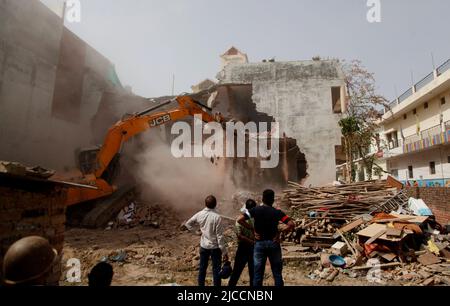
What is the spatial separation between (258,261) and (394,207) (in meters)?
7.90

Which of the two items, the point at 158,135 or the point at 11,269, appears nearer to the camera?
the point at 11,269

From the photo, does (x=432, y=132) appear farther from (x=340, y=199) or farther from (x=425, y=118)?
(x=340, y=199)

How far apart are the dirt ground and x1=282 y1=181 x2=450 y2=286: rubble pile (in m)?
0.49

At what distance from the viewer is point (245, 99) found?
66.5 feet

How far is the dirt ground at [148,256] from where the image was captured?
5531mm

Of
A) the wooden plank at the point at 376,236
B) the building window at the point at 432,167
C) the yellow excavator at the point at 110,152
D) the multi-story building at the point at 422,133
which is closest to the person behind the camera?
the wooden plank at the point at 376,236

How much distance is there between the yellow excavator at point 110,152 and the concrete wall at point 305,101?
11.3 m

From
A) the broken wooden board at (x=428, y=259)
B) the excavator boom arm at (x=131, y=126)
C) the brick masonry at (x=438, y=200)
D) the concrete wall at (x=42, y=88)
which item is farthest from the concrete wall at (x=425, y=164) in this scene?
the concrete wall at (x=42, y=88)

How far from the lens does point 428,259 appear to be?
20.5 ft

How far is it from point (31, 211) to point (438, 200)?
12803mm

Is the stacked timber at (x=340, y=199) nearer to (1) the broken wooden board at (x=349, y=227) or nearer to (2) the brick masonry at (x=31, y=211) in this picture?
(1) the broken wooden board at (x=349, y=227)

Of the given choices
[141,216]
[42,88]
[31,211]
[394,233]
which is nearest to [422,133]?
[394,233]
